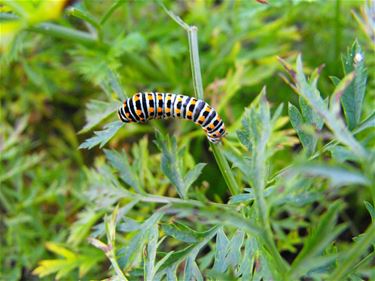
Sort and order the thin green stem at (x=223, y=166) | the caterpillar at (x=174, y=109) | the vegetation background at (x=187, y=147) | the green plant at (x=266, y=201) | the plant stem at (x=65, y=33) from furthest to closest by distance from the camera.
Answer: the plant stem at (x=65, y=33) < the caterpillar at (x=174, y=109) < the thin green stem at (x=223, y=166) < the vegetation background at (x=187, y=147) < the green plant at (x=266, y=201)

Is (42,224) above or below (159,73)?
below

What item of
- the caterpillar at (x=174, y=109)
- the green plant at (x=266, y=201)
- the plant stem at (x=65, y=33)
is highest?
the plant stem at (x=65, y=33)

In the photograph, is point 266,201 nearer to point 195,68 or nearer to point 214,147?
point 214,147

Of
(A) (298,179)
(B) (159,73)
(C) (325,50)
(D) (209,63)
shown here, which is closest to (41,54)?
(B) (159,73)

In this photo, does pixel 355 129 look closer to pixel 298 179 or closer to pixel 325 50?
pixel 298 179

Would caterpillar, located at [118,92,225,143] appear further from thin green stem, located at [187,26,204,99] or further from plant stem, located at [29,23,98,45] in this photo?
plant stem, located at [29,23,98,45]

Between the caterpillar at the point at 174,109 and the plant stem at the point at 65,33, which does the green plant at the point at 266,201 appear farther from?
the plant stem at the point at 65,33

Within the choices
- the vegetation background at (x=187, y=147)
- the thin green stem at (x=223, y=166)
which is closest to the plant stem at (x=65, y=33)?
the vegetation background at (x=187, y=147)
